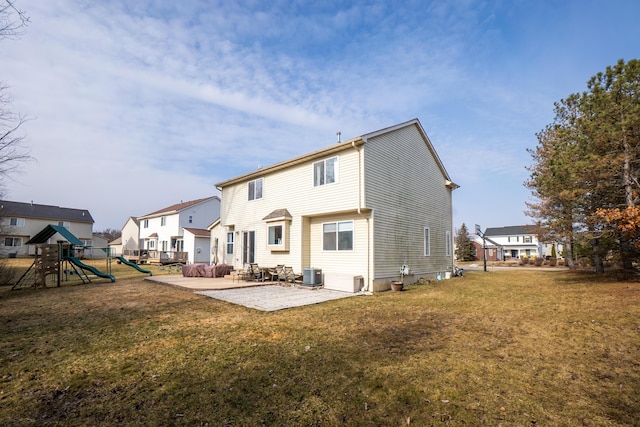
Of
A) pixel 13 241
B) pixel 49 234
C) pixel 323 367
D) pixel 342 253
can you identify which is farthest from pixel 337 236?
pixel 13 241

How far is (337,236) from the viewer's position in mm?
14062

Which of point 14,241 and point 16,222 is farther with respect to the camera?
point 16,222

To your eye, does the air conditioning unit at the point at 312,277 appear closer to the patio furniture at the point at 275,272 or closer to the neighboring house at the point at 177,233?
the patio furniture at the point at 275,272

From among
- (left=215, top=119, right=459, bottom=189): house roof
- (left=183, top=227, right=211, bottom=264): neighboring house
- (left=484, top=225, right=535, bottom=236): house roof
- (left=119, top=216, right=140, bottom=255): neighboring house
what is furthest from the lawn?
(left=484, top=225, right=535, bottom=236): house roof

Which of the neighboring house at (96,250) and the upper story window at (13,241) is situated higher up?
the upper story window at (13,241)

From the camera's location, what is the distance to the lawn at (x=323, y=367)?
3.47 meters

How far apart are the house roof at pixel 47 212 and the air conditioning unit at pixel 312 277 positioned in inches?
2032

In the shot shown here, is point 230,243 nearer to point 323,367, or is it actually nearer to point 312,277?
point 312,277

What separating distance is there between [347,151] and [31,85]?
11.2 metres

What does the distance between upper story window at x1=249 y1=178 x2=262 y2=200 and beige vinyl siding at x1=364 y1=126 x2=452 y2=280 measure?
7697mm

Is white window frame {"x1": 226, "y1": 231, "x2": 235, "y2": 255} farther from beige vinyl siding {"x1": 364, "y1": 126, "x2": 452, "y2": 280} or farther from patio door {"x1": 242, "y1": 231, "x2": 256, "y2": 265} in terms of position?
beige vinyl siding {"x1": 364, "y1": 126, "x2": 452, "y2": 280}

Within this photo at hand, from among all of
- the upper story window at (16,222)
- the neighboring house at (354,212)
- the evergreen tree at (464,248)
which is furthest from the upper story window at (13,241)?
the evergreen tree at (464,248)

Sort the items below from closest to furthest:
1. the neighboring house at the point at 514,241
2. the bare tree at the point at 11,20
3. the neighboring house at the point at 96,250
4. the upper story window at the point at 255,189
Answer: the bare tree at the point at 11,20 → the upper story window at the point at 255,189 → the neighboring house at the point at 96,250 → the neighboring house at the point at 514,241

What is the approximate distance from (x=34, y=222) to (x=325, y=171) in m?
53.6
